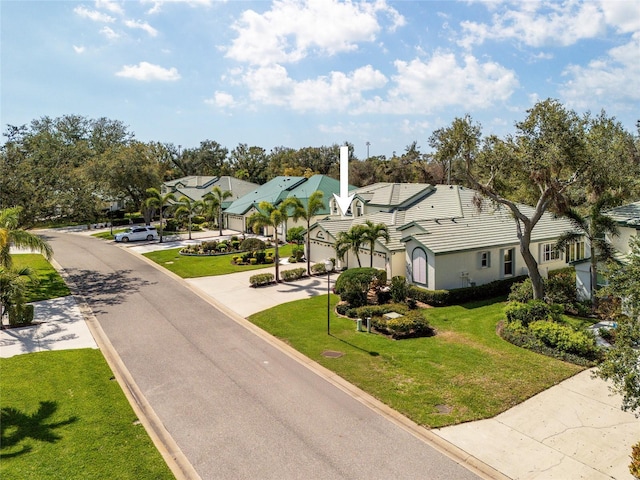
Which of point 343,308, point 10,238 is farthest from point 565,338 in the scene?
point 10,238

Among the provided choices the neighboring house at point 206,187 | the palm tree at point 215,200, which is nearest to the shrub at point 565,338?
the palm tree at point 215,200

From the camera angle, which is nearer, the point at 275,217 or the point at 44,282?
the point at 275,217

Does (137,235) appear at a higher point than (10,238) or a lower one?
lower

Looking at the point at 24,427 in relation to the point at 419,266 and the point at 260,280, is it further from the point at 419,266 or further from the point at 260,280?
the point at 419,266

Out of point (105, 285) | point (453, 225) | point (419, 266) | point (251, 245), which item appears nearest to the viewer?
point (419, 266)

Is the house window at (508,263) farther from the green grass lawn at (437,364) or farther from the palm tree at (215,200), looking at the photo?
the palm tree at (215,200)

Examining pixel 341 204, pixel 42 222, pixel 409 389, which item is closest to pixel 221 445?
pixel 409 389

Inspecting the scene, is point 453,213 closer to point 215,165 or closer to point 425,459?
point 425,459
